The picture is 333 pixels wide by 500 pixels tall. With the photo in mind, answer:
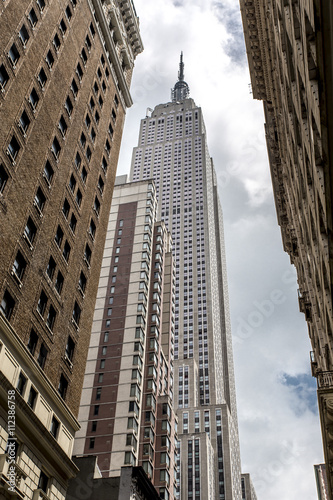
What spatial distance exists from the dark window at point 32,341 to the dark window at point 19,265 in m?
3.30

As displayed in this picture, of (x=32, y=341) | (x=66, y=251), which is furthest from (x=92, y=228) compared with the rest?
(x=32, y=341)

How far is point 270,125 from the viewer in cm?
5441

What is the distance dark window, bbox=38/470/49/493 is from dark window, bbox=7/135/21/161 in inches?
712

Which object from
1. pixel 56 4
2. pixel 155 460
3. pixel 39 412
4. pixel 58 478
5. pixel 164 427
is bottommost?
pixel 58 478

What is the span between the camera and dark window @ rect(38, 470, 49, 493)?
92.9 ft

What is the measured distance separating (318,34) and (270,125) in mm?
40710

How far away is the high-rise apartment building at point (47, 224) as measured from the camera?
91.6 ft

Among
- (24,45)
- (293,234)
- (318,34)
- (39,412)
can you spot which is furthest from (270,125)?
(318,34)

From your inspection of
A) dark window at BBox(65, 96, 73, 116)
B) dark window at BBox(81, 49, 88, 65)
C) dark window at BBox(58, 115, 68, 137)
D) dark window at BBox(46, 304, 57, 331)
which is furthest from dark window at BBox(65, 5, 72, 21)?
dark window at BBox(46, 304, 57, 331)

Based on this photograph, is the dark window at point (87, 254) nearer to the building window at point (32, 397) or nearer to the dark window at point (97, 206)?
the dark window at point (97, 206)

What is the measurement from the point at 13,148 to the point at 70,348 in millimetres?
13787

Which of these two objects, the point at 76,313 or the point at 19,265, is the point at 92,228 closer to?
the point at 76,313

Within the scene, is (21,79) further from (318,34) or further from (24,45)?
(318,34)

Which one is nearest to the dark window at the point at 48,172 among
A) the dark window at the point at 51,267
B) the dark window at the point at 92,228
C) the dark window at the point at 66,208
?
the dark window at the point at 66,208
